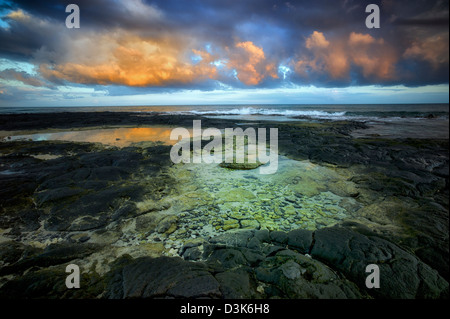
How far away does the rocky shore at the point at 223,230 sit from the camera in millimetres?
2797

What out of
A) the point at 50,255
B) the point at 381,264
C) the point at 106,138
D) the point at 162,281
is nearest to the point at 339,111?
the point at 106,138

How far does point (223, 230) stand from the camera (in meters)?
4.48

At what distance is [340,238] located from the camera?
12.2 ft

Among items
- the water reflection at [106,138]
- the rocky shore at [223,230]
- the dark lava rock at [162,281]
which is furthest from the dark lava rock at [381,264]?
the water reflection at [106,138]

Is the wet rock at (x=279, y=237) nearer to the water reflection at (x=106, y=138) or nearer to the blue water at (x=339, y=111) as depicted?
the water reflection at (x=106, y=138)

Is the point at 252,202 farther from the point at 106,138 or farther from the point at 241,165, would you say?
the point at 106,138

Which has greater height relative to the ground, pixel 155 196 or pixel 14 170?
pixel 14 170

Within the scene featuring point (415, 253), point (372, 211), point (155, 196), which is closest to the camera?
point (415, 253)

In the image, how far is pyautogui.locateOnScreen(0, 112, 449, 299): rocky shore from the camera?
2.80 metres

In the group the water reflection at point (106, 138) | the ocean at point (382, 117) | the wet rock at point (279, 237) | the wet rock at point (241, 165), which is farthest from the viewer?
the ocean at point (382, 117)

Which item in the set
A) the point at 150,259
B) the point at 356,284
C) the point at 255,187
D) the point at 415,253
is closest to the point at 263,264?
the point at 356,284

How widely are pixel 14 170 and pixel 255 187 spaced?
986 centimetres
